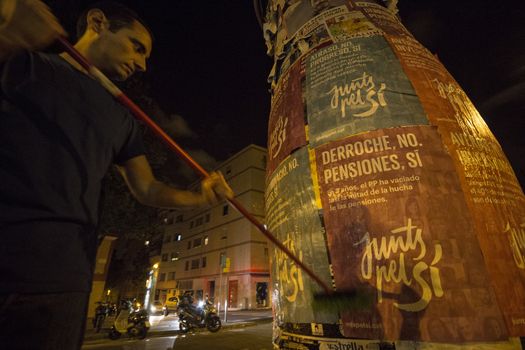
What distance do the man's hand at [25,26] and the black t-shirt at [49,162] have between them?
5cm

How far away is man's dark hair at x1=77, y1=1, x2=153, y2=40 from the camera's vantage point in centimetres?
171

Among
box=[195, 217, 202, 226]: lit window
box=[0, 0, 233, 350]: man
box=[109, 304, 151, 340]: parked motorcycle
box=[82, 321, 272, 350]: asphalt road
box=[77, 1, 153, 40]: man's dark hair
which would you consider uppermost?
box=[195, 217, 202, 226]: lit window

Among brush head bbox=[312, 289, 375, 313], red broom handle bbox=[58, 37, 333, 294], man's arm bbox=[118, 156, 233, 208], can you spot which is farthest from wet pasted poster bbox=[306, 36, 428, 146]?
man's arm bbox=[118, 156, 233, 208]

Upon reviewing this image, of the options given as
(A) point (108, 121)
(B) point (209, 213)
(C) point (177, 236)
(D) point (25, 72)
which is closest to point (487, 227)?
(A) point (108, 121)

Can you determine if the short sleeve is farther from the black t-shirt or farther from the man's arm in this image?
the black t-shirt

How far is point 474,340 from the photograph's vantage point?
7.79 feet

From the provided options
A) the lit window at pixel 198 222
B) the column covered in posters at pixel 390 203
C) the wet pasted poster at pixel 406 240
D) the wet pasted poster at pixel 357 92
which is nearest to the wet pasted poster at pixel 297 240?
the column covered in posters at pixel 390 203

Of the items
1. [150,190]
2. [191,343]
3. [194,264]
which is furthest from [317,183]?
[194,264]

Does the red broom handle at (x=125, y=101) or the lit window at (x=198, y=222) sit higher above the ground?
the lit window at (x=198, y=222)

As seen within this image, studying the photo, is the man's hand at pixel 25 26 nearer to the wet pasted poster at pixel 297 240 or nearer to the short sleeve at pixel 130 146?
the short sleeve at pixel 130 146

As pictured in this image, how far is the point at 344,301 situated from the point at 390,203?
3.85ft

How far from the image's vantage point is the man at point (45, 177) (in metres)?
0.95

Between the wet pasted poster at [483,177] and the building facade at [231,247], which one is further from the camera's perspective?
the building facade at [231,247]

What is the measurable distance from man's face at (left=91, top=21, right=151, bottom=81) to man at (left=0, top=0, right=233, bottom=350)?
0.54 feet
